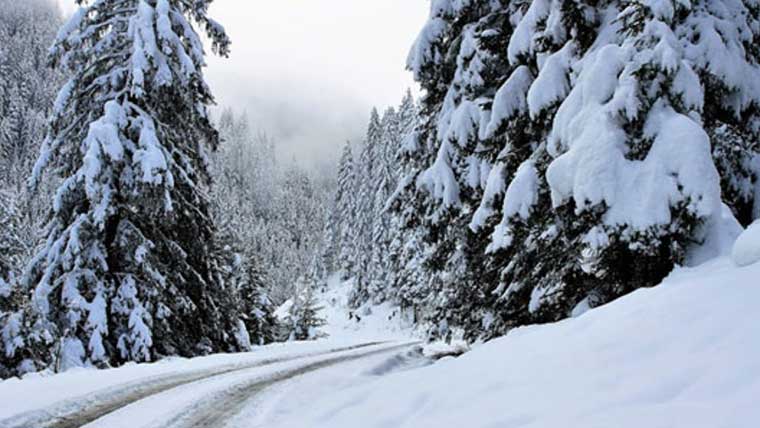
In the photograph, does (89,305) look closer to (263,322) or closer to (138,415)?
(138,415)

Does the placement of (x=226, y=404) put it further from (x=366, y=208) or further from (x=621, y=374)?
(x=366, y=208)

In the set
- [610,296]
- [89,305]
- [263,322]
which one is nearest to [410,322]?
[263,322]

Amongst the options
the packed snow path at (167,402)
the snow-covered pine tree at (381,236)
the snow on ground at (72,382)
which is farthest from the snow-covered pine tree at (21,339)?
the snow-covered pine tree at (381,236)

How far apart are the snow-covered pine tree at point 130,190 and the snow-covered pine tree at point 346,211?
57.5m

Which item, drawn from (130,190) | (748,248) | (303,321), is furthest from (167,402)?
(303,321)

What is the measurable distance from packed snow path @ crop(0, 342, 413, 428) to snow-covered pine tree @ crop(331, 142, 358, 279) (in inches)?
2440

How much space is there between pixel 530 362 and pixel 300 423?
10.2ft

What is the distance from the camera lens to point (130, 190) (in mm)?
12719

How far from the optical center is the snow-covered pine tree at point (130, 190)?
1217 centimetres

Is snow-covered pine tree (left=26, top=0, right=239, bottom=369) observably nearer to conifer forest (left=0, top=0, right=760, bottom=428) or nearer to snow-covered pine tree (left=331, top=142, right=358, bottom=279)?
conifer forest (left=0, top=0, right=760, bottom=428)

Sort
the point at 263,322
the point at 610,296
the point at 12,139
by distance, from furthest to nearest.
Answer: the point at 12,139, the point at 263,322, the point at 610,296

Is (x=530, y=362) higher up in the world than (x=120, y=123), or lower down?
lower down

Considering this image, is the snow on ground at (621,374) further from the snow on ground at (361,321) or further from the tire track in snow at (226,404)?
the snow on ground at (361,321)

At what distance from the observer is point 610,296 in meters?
7.04
